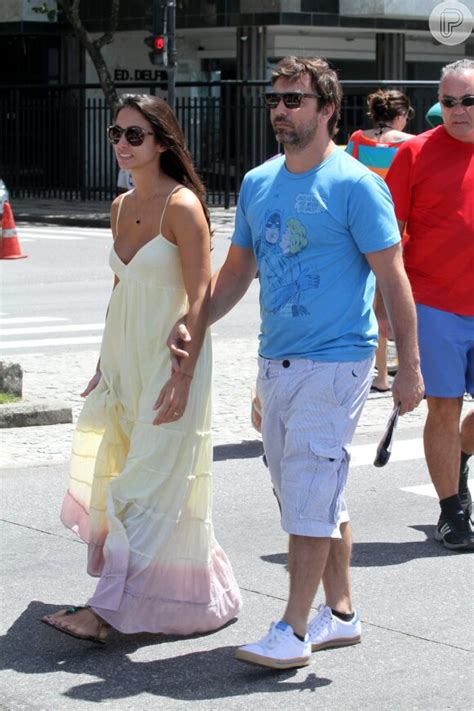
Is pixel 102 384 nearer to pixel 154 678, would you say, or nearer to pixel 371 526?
pixel 154 678

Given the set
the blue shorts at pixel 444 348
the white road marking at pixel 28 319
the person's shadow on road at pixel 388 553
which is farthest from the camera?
the white road marking at pixel 28 319

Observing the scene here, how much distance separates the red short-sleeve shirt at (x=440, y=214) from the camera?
622 centimetres

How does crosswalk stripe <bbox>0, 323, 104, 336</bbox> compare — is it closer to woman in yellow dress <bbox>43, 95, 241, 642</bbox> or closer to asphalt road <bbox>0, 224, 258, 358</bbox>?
asphalt road <bbox>0, 224, 258, 358</bbox>

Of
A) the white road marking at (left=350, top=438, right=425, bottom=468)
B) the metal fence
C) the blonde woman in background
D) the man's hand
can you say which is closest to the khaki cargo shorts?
the man's hand

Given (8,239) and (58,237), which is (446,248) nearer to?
(8,239)

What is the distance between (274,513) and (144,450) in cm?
210

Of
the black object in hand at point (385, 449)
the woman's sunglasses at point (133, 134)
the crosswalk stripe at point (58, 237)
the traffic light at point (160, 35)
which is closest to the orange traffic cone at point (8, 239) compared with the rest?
the crosswalk stripe at point (58, 237)

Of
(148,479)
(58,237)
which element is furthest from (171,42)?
(148,479)

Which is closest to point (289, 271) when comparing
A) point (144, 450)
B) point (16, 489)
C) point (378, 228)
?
point (378, 228)

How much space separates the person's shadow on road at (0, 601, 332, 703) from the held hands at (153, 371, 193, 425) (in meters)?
0.78

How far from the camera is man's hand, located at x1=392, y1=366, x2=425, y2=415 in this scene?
4.86m

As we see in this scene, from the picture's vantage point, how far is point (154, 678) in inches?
183

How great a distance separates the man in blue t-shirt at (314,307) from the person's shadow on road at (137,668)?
0.09 meters

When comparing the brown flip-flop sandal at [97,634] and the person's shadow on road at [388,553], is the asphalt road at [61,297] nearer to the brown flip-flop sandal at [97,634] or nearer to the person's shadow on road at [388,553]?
the person's shadow on road at [388,553]
